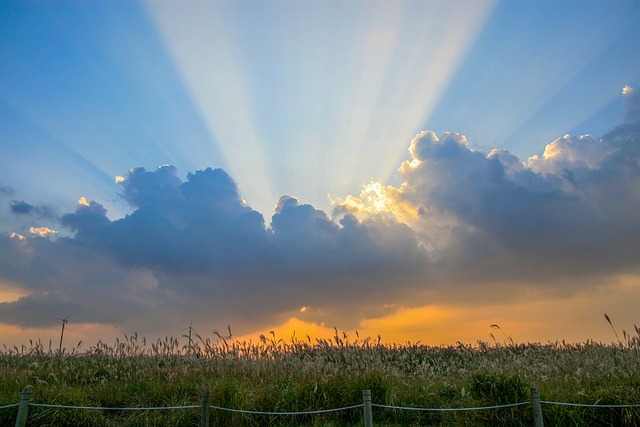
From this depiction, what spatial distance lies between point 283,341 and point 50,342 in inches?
326

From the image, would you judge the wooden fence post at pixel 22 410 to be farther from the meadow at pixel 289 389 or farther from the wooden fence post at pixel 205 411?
the wooden fence post at pixel 205 411

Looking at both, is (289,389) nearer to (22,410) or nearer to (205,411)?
(205,411)

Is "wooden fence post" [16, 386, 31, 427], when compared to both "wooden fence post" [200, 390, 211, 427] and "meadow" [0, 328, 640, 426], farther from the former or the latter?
"wooden fence post" [200, 390, 211, 427]

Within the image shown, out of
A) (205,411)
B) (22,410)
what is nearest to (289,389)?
(205,411)

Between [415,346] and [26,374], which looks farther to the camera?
[415,346]

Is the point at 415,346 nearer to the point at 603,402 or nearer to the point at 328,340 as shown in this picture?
the point at 328,340

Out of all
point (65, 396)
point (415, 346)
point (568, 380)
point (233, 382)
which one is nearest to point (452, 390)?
point (568, 380)

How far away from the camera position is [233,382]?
13547 mm

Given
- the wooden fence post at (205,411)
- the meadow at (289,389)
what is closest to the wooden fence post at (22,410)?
the meadow at (289,389)

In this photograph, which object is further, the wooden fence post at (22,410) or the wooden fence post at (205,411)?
the wooden fence post at (22,410)

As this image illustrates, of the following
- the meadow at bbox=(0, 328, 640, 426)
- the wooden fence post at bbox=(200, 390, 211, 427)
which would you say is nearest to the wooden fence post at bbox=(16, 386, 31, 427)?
the meadow at bbox=(0, 328, 640, 426)

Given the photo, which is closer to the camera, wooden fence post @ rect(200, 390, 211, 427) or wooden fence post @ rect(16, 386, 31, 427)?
wooden fence post @ rect(200, 390, 211, 427)

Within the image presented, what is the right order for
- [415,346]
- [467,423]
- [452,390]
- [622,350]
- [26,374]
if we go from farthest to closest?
[415,346], [622,350], [26,374], [452,390], [467,423]

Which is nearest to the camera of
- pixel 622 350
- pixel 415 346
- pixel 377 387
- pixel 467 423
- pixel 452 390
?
pixel 467 423
